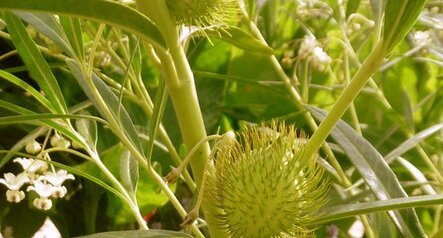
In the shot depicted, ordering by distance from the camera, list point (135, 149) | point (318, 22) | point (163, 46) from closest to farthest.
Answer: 1. point (163, 46)
2. point (135, 149)
3. point (318, 22)

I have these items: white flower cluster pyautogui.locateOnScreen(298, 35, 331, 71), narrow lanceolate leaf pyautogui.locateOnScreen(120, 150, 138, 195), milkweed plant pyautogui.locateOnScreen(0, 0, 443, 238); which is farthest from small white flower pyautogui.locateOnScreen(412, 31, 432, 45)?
narrow lanceolate leaf pyautogui.locateOnScreen(120, 150, 138, 195)

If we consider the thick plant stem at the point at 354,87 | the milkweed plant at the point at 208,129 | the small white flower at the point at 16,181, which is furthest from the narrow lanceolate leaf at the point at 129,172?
the thick plant stem at the point at 354,87

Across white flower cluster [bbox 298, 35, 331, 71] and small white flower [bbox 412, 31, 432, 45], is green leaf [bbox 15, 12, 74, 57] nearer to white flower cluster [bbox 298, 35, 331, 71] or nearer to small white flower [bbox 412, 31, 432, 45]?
white flower cluster [bbox 298, 35, 331, 71]

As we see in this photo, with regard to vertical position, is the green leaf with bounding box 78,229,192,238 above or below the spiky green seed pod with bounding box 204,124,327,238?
below

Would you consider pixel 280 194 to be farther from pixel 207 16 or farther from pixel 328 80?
pixel 328 80

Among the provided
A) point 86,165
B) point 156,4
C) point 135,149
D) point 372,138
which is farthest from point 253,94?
point 156,4

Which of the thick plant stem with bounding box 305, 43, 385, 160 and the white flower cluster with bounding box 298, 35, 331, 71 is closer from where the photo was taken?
the thick plant stem with bounding box 305, 43, 385, 160

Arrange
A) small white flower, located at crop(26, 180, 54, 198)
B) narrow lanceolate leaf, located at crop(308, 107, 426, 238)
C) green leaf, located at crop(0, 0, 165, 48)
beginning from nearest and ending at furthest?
green leaf, located at crop(0, 0, 165, 48), narrow lanceolate leaf, located at crop(308, 107, 426, 238), small white flower, located at crop(26, 180, 54, 198)

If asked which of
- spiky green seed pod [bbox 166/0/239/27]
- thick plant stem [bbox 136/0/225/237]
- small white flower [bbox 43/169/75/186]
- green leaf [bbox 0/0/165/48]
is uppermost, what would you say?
green leaf [bbox 0/0/165/48]

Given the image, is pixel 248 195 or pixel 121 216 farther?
pixel 121 216
